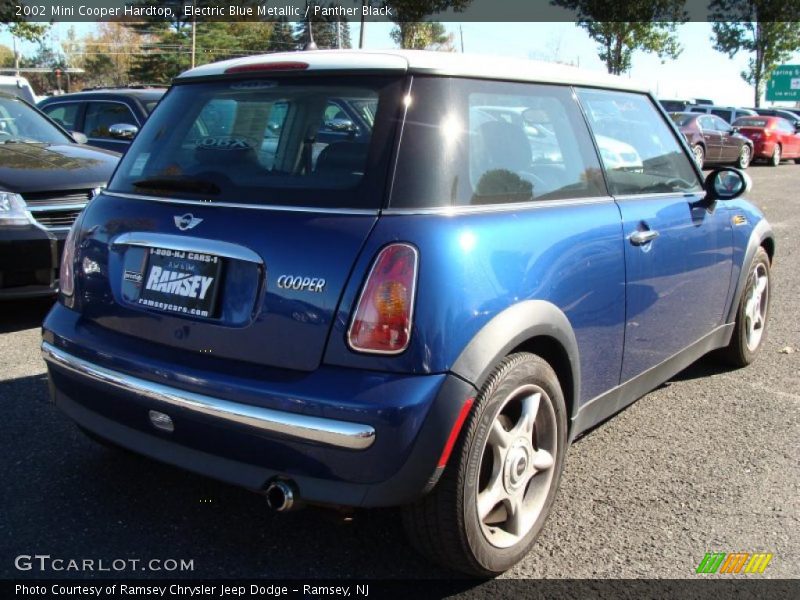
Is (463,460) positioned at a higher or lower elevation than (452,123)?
lower

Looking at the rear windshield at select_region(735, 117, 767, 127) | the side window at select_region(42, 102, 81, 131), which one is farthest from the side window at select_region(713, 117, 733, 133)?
the side window at select_region(42, 102, 81, 131)

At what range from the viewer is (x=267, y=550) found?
269 centimetres

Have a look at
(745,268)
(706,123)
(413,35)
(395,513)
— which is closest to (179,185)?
(395,513)

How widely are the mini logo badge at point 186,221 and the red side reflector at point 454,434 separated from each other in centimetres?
104

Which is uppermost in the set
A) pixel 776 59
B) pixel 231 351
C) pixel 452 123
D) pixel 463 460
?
pixel 776 59

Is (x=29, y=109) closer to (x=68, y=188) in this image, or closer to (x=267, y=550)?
(x=68, y=188)

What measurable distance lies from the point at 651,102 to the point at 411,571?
102 inches

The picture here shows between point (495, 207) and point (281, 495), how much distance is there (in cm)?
114

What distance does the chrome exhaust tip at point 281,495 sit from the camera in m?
2.23

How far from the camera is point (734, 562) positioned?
2693 millimetres

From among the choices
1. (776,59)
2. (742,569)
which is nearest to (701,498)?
(742,569)

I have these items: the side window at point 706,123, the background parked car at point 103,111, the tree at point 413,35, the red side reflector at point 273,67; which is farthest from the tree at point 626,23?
the red side reflector at point 273,67

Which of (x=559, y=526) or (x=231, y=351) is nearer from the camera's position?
(x=231, y=351)

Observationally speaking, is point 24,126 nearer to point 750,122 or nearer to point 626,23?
point 750,122
